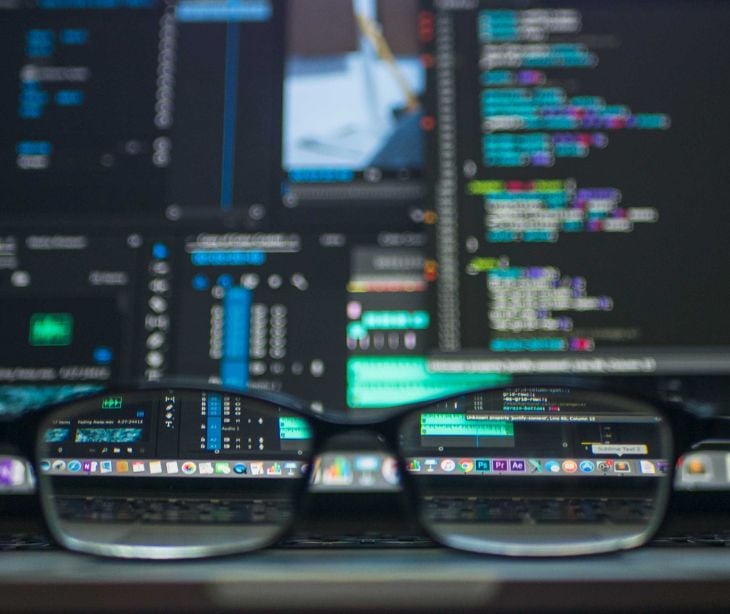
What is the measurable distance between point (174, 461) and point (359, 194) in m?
0.30

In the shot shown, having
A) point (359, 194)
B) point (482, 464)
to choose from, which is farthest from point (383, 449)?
point (359, 194)

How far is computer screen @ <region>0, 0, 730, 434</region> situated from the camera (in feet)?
1.72

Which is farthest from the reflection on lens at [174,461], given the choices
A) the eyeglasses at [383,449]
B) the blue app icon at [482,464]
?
the blue app icon at [482,464]

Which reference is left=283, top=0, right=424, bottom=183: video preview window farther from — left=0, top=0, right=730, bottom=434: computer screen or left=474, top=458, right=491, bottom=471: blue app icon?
left=474, top=458, right=491, bottom=471: blue app icon

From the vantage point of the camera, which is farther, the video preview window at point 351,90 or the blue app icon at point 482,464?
the video preview window at point 351,90

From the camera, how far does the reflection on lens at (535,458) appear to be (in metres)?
0.38

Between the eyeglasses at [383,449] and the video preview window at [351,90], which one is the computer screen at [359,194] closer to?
the video preview window at [351,90]

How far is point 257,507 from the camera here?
14.6 inches

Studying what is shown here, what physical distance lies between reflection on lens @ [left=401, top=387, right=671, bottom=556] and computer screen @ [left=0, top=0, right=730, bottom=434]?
0.12 meters

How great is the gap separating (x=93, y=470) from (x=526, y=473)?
0.91 ft

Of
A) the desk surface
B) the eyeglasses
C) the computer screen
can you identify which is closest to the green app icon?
the computer screen

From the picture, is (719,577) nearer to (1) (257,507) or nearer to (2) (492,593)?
(2) (492,593)

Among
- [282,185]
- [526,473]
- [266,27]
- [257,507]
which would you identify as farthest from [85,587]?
[266,27]

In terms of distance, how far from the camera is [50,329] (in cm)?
53
